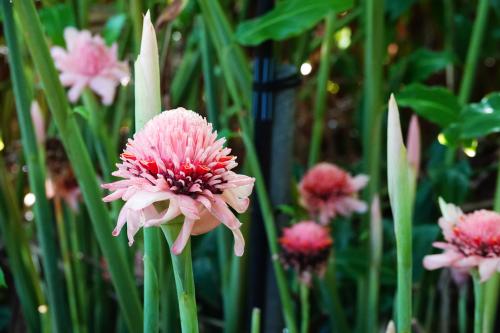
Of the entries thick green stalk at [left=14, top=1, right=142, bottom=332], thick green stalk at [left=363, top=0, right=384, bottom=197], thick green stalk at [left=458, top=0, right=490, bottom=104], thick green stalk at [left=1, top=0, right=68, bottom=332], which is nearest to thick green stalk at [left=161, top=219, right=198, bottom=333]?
thick green stalk at [left=14, top=1, right=142, bottom=332]

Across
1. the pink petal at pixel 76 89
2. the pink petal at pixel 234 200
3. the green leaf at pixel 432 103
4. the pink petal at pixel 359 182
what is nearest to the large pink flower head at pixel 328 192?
the pink petal at pixel 359 182

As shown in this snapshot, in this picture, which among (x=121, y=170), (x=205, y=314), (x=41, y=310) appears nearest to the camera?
(x=121, y=170)

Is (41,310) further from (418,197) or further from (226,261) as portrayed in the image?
(418,197)

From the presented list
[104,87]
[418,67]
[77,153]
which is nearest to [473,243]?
[77,153]

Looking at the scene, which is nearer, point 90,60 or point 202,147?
point 202,147

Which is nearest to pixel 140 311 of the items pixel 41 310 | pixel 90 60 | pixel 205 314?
pixel 41 310

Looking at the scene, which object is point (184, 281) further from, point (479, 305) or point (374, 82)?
point (374, 82)
